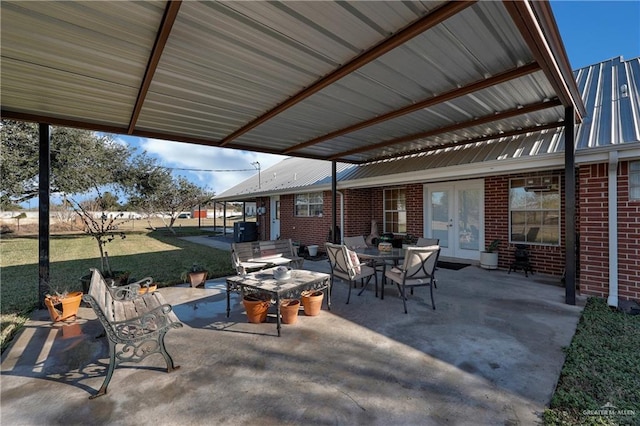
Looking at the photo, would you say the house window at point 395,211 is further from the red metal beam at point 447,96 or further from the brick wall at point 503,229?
the red metal beam at point 447,96

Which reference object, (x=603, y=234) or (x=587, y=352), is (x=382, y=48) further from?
(x=603, y=234)

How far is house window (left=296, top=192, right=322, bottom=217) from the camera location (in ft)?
38.4

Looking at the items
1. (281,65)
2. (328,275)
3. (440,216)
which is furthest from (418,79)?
(440,216)

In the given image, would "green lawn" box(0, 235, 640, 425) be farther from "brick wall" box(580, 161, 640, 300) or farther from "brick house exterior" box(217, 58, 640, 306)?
"brick house exterior" box(217, 58, 640, 306)

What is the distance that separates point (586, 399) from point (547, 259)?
5496 mm

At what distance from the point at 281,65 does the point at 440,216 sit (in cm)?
731

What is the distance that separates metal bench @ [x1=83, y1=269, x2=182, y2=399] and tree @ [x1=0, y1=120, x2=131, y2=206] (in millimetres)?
13359

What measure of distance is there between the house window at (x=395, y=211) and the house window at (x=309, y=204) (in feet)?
8.45

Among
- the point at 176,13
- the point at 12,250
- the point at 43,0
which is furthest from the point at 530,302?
the point at 12,250

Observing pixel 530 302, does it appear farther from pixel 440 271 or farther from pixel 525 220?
pixel 525 220

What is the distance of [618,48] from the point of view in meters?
9.17

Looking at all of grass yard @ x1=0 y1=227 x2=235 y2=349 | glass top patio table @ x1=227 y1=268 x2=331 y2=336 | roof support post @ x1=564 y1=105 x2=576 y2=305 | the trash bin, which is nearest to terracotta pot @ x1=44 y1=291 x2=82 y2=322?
grass yard @ x1=0 y1=227 x2=235 y2=349

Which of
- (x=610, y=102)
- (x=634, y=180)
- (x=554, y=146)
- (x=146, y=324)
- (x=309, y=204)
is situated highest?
(x=610, y=102)

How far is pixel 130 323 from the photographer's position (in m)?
2.96
